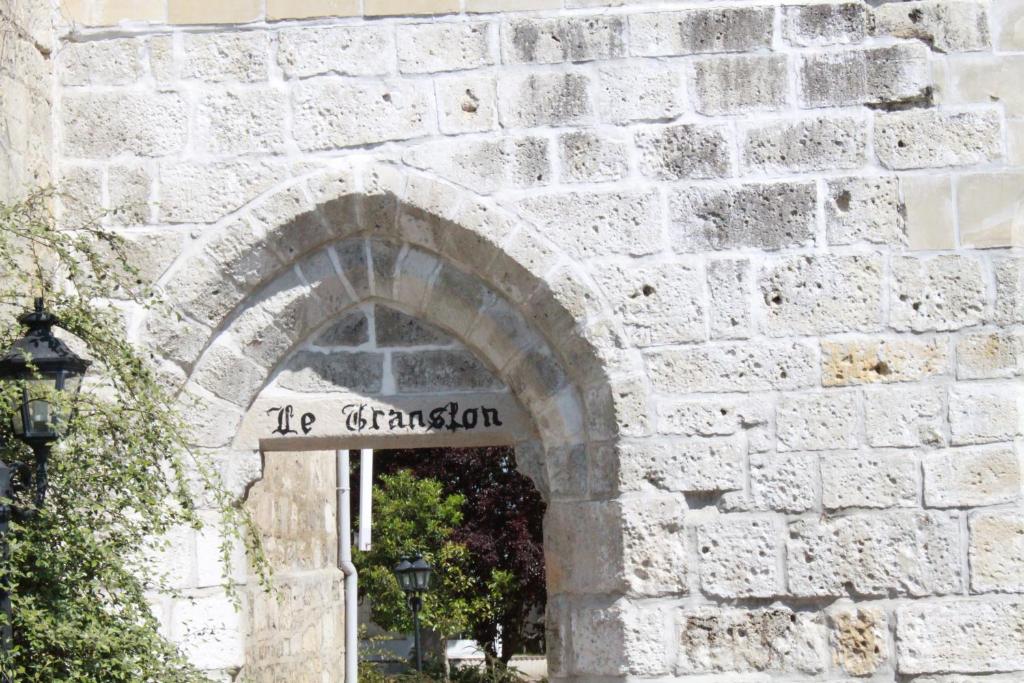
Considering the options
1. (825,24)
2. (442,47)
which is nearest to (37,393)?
(442,47)

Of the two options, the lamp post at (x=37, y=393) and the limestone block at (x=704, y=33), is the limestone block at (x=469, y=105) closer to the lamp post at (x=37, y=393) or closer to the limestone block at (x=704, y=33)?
the limestone block at (x=704, y=33)

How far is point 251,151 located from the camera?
4895 millimetres

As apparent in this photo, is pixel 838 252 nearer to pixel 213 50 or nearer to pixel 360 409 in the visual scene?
pixel 360 409

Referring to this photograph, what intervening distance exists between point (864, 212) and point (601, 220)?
2.92 ft

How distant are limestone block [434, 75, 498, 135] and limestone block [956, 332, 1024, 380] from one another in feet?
5.77

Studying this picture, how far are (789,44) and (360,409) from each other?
1953 mm

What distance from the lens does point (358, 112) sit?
4.90 meters

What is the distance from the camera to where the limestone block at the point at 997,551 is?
4.66 meters

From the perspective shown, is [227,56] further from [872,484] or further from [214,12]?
[872,484]

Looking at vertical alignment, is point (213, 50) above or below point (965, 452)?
above

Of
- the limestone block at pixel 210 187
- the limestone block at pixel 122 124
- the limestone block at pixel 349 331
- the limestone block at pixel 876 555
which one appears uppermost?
the limestone block at pixel 122 124

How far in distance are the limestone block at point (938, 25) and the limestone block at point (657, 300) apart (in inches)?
42.9

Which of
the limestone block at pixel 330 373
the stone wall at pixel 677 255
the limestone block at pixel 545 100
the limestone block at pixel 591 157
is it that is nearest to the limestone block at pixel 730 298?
Answer: the stone wall at pixel 677 255

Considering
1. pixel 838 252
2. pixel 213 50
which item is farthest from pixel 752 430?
pixel 213 50
